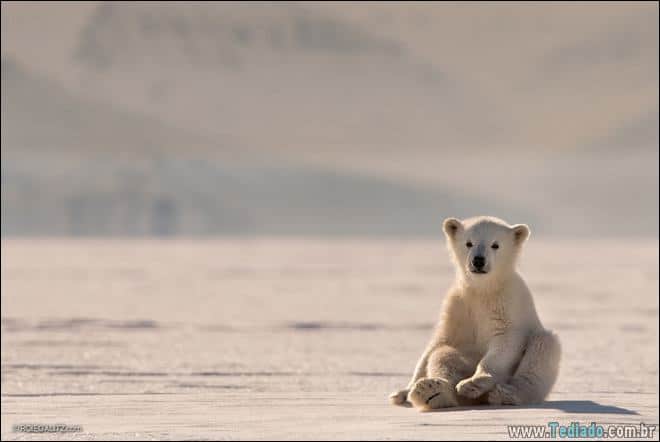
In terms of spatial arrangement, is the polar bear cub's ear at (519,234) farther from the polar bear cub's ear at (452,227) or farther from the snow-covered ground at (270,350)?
the snow-covered ground at (270,350)

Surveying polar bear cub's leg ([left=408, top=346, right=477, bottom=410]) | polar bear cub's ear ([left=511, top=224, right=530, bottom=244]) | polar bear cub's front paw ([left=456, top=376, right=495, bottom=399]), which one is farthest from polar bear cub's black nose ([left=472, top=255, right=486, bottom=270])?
polar bear cub's front paw ([left=456, top=376, right=495, bottom=399])

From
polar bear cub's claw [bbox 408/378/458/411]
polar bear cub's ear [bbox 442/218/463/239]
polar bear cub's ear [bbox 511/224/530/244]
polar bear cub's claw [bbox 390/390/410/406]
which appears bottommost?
polar bear cub's claw [bbox 408/378/458/411]

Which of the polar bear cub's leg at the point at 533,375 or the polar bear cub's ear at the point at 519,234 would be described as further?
the polar bear cub's ear at the point at 519,234

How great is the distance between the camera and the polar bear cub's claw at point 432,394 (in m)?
6.30

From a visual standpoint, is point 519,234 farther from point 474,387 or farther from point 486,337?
point 474,387

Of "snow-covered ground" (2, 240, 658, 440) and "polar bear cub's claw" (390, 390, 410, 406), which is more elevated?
"snow-covered ground" (2, 240, 658, 440)

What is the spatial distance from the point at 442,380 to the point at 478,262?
73 cm

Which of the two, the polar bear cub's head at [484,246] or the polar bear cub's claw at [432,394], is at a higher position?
the polar bear cub's head at [484,246]

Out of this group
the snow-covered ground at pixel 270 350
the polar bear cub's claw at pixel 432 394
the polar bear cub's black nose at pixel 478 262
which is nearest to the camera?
the snow-covered ground at pixel 270 350

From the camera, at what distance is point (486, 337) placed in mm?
6762

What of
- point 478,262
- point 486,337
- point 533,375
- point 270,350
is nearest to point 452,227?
point 478,262

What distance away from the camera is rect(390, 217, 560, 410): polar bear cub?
6363 millimetres

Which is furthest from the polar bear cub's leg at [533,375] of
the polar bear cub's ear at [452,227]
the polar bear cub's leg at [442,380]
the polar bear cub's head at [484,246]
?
the polar bear cub's ear at [452,227]

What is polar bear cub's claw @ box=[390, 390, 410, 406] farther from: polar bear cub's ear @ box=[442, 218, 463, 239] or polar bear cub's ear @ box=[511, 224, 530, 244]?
polar bear cub's ear @ box=[511, 224, 530, 244]
